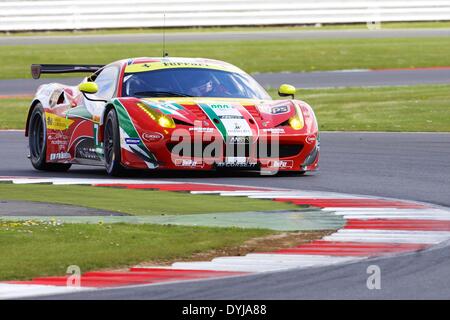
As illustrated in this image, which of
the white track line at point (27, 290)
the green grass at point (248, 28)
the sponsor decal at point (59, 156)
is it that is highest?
the white track line at point (27, 290)

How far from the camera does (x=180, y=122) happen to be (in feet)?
44.3

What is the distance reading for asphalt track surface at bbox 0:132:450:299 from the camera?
7.00 m

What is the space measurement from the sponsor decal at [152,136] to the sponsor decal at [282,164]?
3.81 feet

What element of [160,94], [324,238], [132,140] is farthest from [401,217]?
[160,94]

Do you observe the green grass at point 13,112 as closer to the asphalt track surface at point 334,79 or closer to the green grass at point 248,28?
the asphalt track surface at point 334,79

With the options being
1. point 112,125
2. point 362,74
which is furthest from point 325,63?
point 112,125

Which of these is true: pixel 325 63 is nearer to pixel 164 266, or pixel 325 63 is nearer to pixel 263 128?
pixel 263 128

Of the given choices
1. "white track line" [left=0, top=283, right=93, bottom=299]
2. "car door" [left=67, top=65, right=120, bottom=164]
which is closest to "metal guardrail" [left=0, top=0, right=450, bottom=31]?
"car door" [left=67, top=65, right=120, bottom=164]

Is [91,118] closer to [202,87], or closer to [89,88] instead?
[89,88]

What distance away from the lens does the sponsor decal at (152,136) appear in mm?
13461

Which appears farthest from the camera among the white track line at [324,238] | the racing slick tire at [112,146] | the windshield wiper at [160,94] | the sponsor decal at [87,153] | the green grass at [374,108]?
the green grass at [374,108]

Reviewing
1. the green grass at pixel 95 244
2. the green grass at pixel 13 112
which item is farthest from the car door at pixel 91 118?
the green grass at pixel 13 112

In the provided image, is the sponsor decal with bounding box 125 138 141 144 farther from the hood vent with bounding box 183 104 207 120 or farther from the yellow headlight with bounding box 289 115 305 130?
the yellow headlight with bounding box 289 115 305 130
